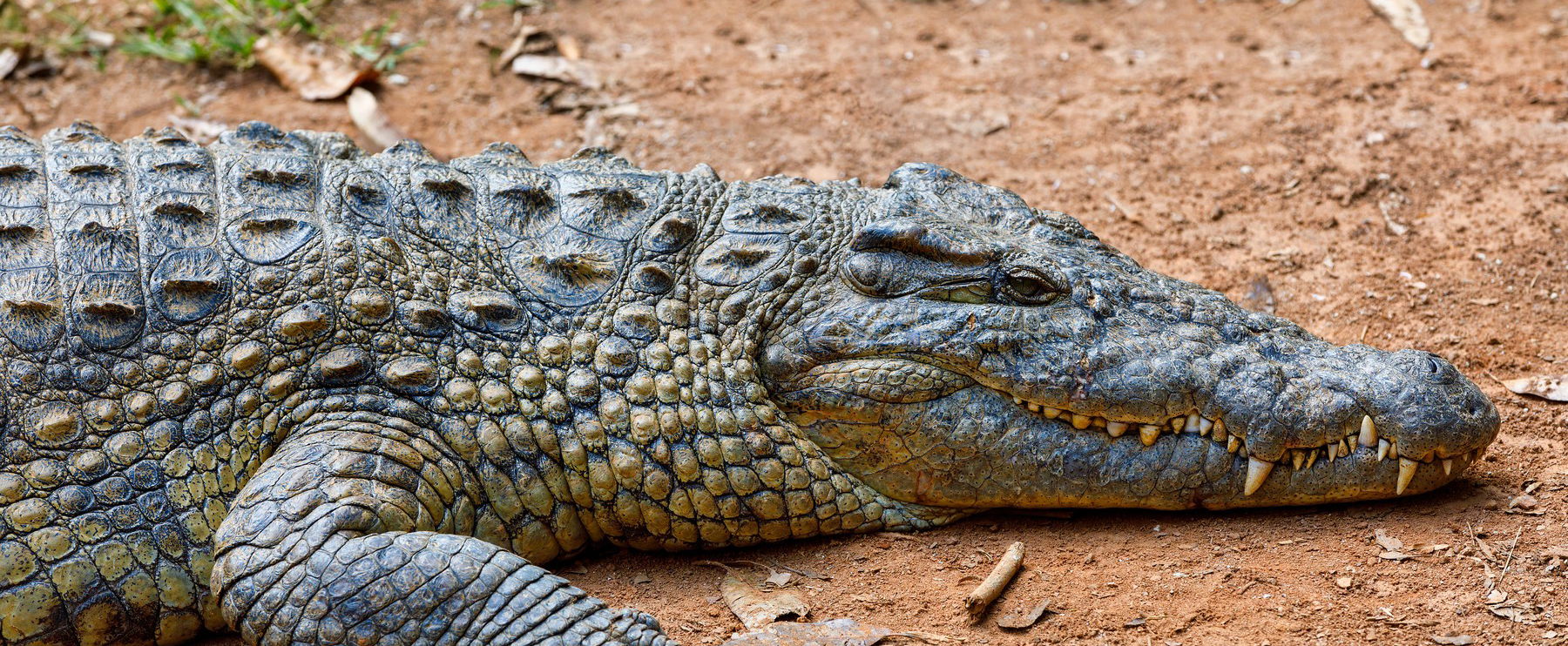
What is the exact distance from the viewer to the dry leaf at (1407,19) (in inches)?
285

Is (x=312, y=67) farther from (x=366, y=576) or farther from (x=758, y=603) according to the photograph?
(x=758, y=603)

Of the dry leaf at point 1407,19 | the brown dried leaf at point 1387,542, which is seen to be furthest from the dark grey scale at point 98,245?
the dry leaf at point 1407,19

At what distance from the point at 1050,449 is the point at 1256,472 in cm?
57

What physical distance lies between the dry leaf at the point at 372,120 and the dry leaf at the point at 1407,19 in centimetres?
563

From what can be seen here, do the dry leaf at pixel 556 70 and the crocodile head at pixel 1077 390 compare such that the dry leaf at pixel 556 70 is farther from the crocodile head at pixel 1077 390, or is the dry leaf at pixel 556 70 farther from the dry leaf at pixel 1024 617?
the dry leaf at pixel 1024 617

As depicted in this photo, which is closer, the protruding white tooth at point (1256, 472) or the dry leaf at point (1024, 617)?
the dry leaf at point (1024, 617)

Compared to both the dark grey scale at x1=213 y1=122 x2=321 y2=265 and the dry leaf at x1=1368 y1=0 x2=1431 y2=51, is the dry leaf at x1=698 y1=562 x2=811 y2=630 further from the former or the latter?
the dry leaf at x1=1368 y1=0 x2=1431 y2=51

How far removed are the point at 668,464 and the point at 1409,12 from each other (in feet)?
19.7

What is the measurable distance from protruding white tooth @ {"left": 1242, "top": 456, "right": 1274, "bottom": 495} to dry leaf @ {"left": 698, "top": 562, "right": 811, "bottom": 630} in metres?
1.28

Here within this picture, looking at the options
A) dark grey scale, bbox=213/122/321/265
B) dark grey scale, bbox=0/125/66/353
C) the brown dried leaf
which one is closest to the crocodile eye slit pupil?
the brown dried leaf

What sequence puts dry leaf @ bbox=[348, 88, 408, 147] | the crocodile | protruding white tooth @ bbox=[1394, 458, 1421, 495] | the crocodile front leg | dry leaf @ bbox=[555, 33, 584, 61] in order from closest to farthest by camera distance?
the crocodile front leg, the crocodile, protruding white tooth @ bbox=[1394, 458, 1421, 495], dry leaf @ bbox=[348, 88, 408, 147], dry leaf @ bbox=[555, 33, 584, 61]

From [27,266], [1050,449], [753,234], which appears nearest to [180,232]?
[27,266]

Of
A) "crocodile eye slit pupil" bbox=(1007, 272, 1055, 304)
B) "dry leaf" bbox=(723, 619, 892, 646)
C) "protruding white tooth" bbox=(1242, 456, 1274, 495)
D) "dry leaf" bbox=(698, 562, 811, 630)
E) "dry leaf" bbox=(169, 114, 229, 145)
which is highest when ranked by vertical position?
"crocodile eye slit pupil" bbox=(1007, 272, 1055, 304)

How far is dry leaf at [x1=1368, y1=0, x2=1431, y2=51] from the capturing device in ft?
23.8
